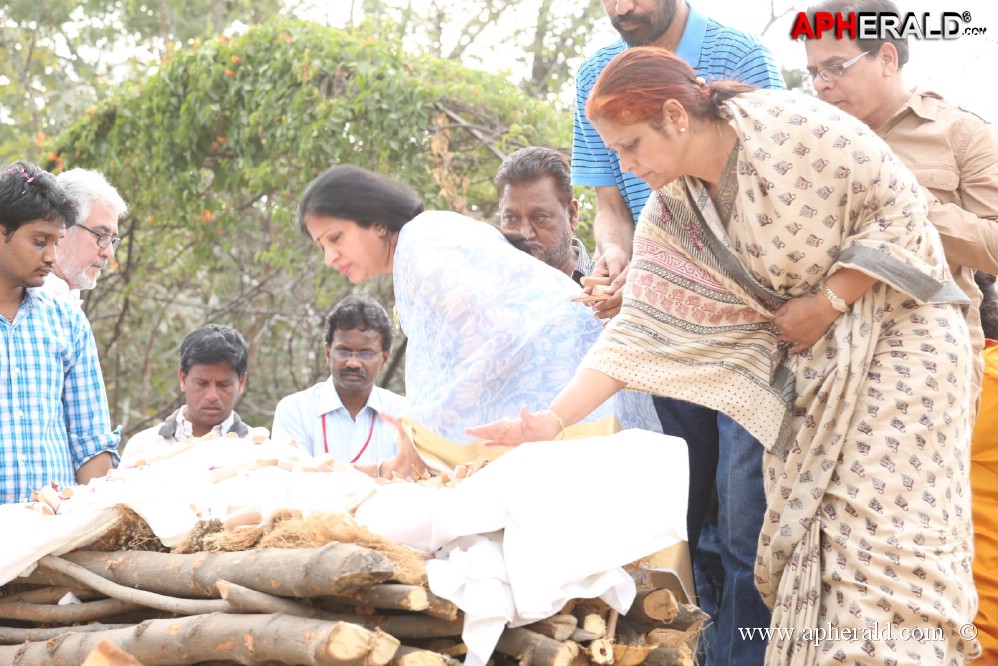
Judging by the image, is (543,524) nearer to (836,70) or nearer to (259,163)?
(836,70)

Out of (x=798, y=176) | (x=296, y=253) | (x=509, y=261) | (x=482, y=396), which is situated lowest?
(x=296, y=253)

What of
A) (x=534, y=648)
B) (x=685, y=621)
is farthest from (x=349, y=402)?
(x=534, y=648)

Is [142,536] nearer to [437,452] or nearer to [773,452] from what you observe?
[437,452]

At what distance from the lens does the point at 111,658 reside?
286 cm

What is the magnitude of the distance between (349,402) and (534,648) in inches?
126

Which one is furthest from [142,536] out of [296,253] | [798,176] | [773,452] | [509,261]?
[296,253]

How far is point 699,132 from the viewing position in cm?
324

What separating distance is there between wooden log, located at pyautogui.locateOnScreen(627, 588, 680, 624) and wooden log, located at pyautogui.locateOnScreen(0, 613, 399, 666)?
0.71m

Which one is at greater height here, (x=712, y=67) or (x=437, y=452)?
(x=712, y=67)

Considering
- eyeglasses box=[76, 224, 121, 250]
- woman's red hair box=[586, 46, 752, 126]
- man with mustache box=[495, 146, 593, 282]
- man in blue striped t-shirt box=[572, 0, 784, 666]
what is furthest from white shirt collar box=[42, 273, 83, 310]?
woman's red hair box=[586, 46, 752, 126]

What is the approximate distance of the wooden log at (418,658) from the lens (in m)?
2.58

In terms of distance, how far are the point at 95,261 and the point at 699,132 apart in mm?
3228

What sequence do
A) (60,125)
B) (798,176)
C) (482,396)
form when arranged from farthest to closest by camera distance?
1. (60,125)
2. (482,396)
3. (798,176)

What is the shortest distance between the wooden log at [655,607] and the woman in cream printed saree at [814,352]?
352mm
